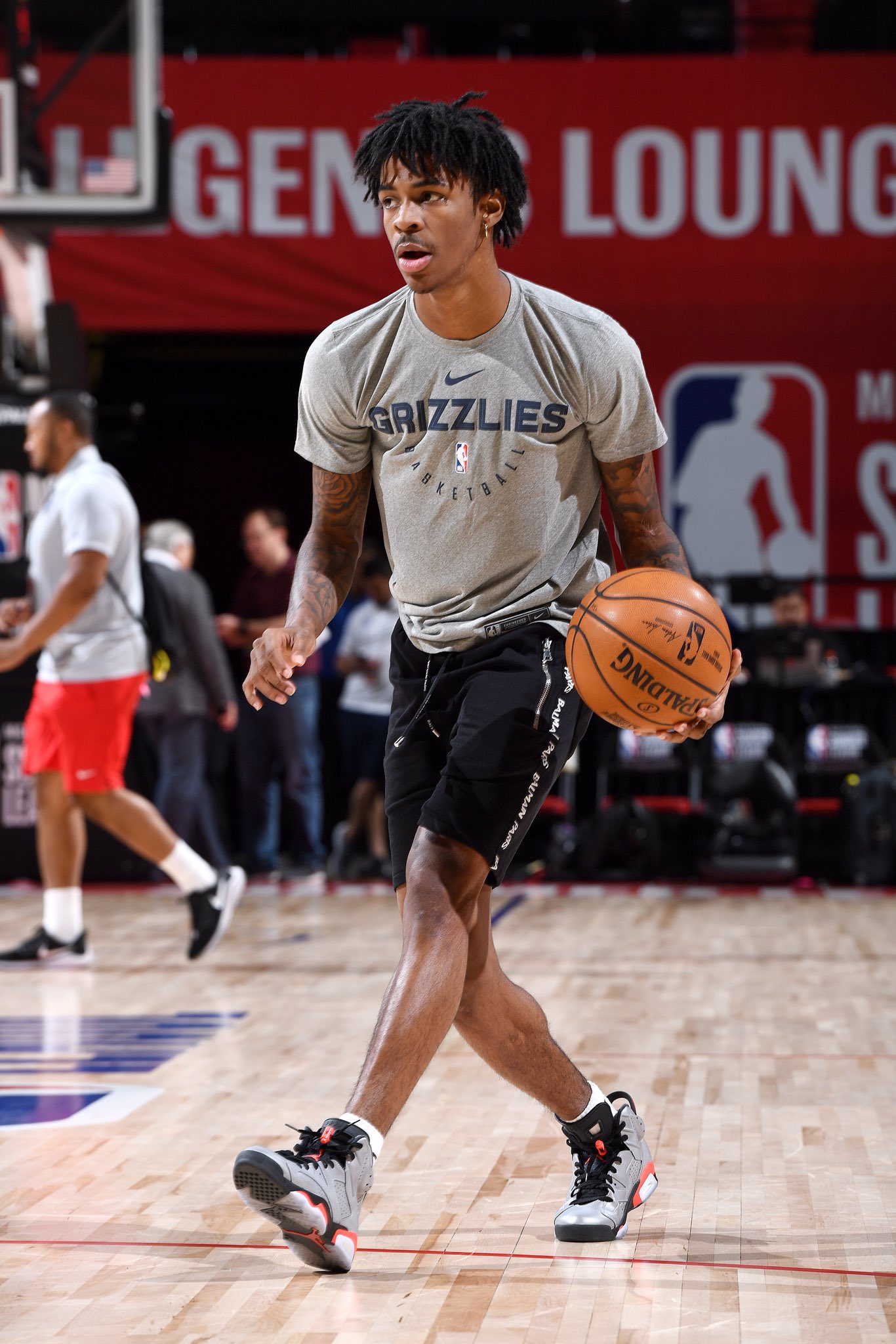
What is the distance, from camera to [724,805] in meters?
9.61

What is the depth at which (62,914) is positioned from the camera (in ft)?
21.5

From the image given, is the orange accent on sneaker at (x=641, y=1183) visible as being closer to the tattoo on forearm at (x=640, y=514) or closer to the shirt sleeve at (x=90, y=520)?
the tattoo on forearm at (x=640, y=514)

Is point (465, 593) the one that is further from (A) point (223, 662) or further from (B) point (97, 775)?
(A) point (223, 662)

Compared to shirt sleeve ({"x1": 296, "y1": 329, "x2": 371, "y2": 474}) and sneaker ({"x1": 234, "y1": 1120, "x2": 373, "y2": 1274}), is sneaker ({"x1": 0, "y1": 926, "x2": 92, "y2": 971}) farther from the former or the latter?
sneaker ({"x1": 234, "y1": 1120, "x2": 373, "y2": 1274})

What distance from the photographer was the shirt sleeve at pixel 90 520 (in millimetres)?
6340

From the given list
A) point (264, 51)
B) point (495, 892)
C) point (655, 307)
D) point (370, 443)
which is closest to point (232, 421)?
point (264, 51)

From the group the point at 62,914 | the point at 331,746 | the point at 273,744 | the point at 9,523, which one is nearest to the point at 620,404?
the point at 62,914

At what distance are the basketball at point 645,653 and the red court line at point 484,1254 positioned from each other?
914 mm

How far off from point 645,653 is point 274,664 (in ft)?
2.09

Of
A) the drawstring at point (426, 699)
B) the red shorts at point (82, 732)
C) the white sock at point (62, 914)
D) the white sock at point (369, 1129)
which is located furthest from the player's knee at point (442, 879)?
the white sock at point (62, 914)

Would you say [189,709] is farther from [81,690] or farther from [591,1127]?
[591,1127]

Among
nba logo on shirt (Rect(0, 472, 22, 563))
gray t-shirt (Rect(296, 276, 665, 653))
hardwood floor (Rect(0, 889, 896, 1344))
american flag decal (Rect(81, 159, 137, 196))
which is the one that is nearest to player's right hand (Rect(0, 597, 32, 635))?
hardwood floor (Rect(0, 889, 896, 1344))

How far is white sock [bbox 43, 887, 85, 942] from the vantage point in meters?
6.55

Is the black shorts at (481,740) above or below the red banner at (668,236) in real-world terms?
below
